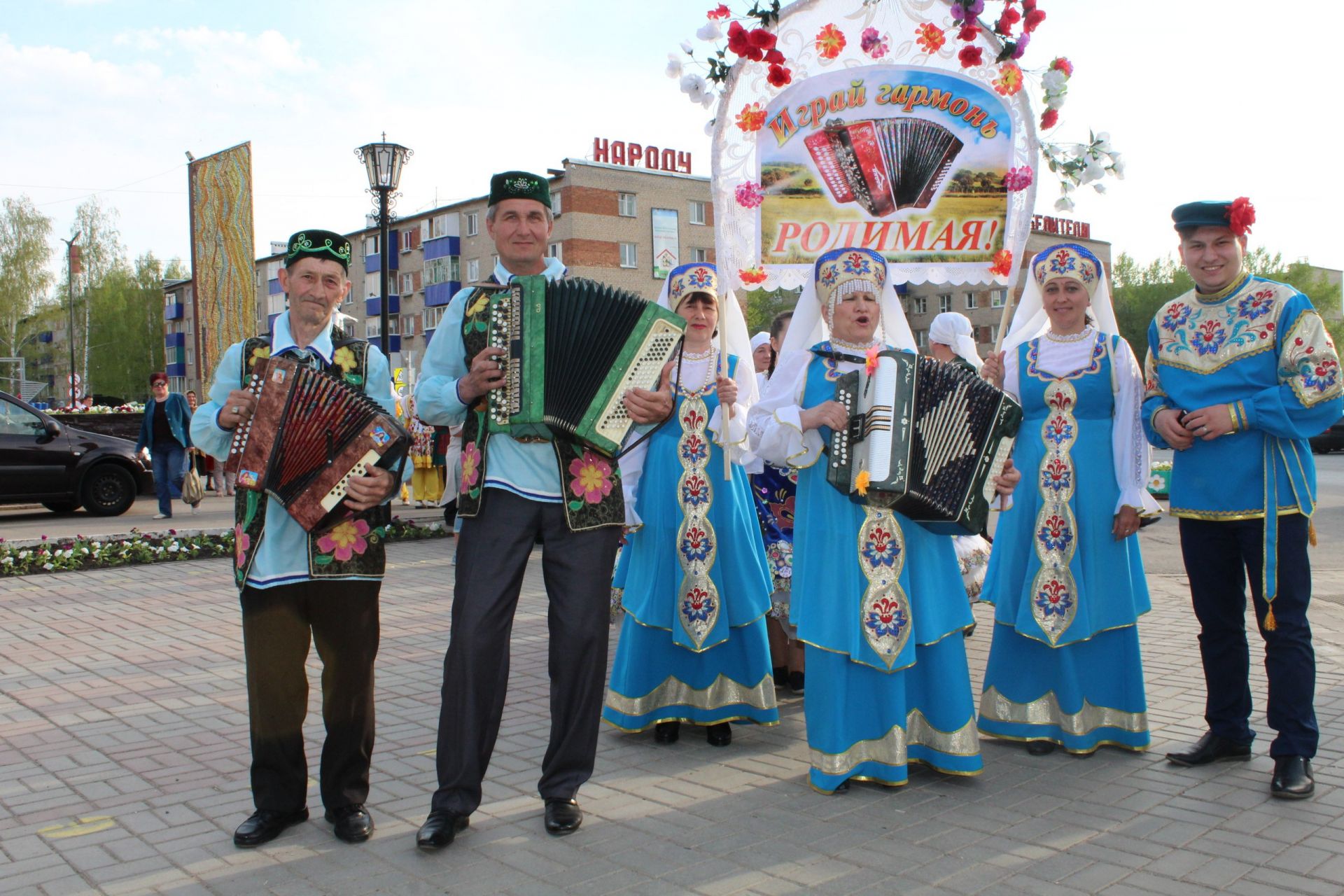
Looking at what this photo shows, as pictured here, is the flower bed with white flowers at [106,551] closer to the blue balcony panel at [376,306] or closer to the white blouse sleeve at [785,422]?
the white blouse sleeve at [785,422]

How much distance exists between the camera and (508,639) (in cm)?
397

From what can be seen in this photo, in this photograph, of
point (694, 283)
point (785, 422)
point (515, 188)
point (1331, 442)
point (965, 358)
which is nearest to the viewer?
point (515, 188)

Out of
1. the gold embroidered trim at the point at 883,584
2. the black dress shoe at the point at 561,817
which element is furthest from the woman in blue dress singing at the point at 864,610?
the black dress shoe at the point at 561,817

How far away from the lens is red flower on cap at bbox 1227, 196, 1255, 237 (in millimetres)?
4531

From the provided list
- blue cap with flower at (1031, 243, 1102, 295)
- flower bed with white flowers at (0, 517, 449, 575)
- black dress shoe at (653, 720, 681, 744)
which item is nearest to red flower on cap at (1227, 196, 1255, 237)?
blue cap with flower at (1031, 243, 1102, 295)

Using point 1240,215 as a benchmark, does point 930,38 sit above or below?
above

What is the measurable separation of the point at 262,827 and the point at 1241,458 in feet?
13.4

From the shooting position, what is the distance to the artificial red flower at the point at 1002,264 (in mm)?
5598

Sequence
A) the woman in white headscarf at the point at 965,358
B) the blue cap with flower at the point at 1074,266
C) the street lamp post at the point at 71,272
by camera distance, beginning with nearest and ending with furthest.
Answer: the blue cap with flower at the point at 1074,266 < the woman in white headscarf at the point at 965,358 < the street lamp post at the point at 71,272

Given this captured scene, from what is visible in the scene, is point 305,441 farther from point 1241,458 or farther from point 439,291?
point 439,291

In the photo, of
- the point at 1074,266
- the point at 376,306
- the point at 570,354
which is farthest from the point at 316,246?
the point at 376,306

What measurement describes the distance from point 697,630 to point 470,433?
1675 millimetres

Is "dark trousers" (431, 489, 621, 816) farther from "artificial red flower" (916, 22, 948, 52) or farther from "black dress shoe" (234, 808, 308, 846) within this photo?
"artificial red flower" (916, 22, 948, 52)

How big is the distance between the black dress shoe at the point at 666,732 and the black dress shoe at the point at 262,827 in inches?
70.4
